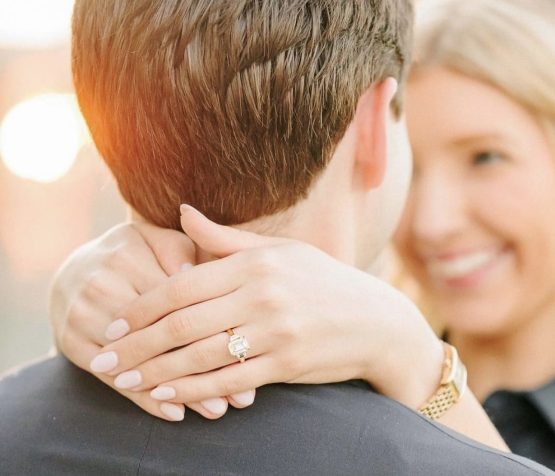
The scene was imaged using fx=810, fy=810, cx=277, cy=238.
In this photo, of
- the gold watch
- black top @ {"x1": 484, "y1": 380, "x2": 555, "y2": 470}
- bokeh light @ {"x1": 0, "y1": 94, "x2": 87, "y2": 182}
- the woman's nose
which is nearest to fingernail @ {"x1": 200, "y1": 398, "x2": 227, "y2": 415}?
the gold watch

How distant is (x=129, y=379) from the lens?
3.83 ft

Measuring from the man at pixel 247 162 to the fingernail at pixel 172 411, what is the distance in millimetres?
23

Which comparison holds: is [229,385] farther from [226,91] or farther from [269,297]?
[226,91]

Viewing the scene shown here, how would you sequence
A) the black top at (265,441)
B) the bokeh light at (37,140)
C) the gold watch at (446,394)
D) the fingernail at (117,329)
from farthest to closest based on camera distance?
the bokeh light at (37,140), the gold watch at (446,394), the fingernail at (117,329), the black top at (265,441)

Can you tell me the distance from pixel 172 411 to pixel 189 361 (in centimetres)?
8

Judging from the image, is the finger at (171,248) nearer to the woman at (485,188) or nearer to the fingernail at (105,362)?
the fingernail at (105,362)

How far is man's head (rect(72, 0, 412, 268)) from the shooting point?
1.13m

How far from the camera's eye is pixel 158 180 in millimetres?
1242

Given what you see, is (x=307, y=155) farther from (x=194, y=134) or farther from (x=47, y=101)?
(x=47, y=101)

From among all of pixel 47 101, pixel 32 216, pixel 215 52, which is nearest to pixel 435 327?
pixel 215 52

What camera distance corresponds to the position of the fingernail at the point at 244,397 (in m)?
1.14

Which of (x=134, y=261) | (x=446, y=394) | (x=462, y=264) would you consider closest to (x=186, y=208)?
(x=134, y=261)

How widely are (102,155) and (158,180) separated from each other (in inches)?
5.0

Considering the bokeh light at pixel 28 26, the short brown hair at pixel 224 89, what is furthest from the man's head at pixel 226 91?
the bokeh light at pixel 28 26
